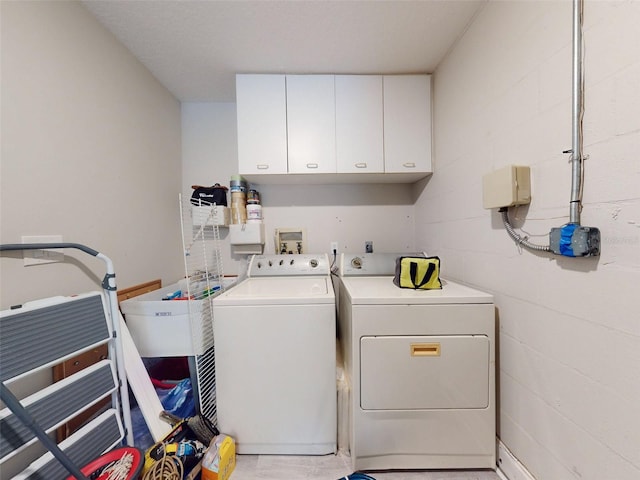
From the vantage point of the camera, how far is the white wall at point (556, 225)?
719 millimetres

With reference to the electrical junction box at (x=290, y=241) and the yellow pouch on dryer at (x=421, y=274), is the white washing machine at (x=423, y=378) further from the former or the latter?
the electrical junction box at (x=290, y=241)

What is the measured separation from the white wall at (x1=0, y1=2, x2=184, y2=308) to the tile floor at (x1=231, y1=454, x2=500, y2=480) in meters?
1.26

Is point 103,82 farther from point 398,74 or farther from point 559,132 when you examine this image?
point 559,132

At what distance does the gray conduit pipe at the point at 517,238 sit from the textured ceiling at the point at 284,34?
3.71 ft

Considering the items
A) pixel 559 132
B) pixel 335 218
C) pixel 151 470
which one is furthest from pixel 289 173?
pixel 151 470

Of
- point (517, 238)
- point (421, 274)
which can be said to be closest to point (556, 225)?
point (517, 238)

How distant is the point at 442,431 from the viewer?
1168 mm

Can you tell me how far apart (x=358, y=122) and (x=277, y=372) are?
1710 millimetres

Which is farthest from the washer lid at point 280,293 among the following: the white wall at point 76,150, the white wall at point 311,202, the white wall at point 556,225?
the white wall at point 556,225

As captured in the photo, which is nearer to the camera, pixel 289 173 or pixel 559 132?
pixel 559 132

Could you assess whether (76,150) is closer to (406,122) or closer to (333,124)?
(333,124)

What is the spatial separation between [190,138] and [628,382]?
2925 millimetres

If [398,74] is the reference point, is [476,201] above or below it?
below

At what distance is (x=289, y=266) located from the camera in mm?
1900
